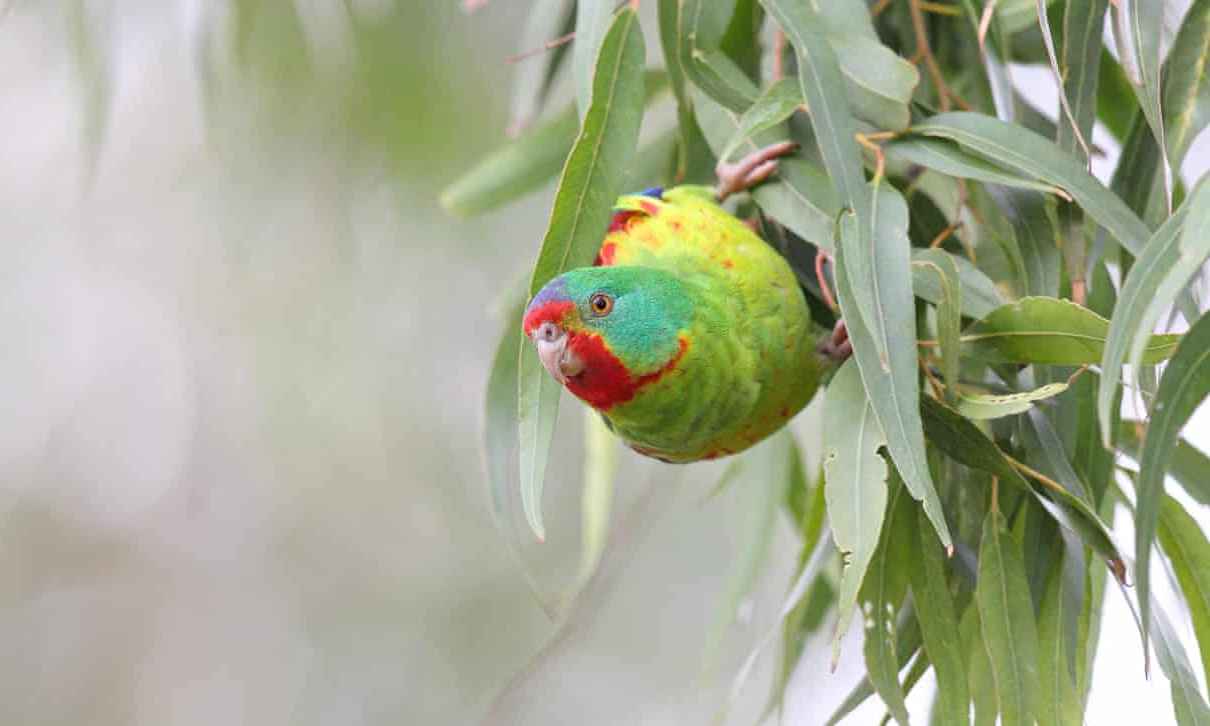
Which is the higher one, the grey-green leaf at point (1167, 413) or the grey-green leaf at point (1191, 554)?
the grey-green leaf at point (1167, 413)

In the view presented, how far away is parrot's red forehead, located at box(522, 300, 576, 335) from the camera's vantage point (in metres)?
0.93

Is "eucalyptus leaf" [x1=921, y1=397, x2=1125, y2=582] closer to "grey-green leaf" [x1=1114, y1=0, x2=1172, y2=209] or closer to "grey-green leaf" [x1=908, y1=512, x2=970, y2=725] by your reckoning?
"grey-green leaf" [x1=908, y1=512, x2=970, y2=725]

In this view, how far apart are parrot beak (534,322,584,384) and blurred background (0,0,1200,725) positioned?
2.00m

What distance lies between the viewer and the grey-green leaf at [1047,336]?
89cm

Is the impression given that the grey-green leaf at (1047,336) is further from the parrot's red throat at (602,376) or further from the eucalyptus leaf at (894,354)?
the parrot's red throat at (602,376)

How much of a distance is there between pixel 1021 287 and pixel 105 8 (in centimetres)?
132

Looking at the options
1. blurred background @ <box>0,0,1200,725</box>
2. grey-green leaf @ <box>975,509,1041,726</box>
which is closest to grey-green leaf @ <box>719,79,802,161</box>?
grey-green leaf @ <box>975,509,1041,726</box>

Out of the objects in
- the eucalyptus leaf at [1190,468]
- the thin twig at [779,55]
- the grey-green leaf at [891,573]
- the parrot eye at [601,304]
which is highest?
the parrot eye at [601,304]

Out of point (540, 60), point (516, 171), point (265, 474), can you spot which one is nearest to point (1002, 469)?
point (516, 171)

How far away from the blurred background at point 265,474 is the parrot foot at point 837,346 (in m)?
1.92

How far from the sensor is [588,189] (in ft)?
3.22

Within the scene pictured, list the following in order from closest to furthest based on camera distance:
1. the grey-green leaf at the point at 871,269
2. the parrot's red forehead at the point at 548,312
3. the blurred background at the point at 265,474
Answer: the grey-green leaf at the point at 871,269 → the parrot's red forehead at the point at 548,312 → the blurred background at the point at 265,474

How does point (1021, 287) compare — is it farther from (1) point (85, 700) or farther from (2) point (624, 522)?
(1) point (85, 700)

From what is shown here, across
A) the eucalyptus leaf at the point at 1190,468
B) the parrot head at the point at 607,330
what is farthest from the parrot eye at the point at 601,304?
the eucalyptus leaf at the point at 1190,468
